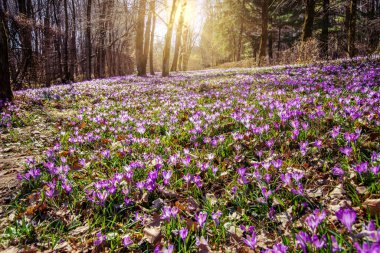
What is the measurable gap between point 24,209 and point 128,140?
1828 mm

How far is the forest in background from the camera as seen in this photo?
53.6 feet

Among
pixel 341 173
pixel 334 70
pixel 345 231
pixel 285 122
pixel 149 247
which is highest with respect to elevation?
pixel 334 70

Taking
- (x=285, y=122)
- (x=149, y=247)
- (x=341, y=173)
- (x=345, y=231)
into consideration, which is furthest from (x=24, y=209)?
(x=285, y=122)

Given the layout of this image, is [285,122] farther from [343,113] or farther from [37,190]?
[37,190]

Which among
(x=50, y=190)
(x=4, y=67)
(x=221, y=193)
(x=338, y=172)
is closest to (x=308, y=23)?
(x=4, y=67)

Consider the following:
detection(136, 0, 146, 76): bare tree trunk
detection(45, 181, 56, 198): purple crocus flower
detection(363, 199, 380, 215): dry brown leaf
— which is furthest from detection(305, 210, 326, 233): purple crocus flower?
detection(136, 0, 146, 76): bare tree trunk

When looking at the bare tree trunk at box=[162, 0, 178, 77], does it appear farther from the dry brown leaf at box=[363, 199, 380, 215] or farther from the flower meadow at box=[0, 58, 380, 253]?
the dry brown leaf at box=[363, 199, 380, 215]

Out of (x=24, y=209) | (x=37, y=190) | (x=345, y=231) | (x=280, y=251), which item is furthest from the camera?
(x=37, y=190)

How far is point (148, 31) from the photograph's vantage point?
75.5 ft

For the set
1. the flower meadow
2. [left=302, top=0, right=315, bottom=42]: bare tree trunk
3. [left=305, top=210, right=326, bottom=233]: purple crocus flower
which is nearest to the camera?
[left=305, top=210, right=326, bottom=233]: purple crocus flower

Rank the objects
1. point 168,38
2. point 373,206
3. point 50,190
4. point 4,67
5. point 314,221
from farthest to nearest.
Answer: point 168,38, point 4,67, point 50,190, point 373,206, point 314,221

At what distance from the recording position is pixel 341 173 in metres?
2.44

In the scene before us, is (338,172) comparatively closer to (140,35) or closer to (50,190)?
(50,190)

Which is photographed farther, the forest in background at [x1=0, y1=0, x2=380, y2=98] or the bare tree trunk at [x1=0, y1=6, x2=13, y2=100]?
the forest in background at [x1=0, y1=0, x2=380, y2=98]
